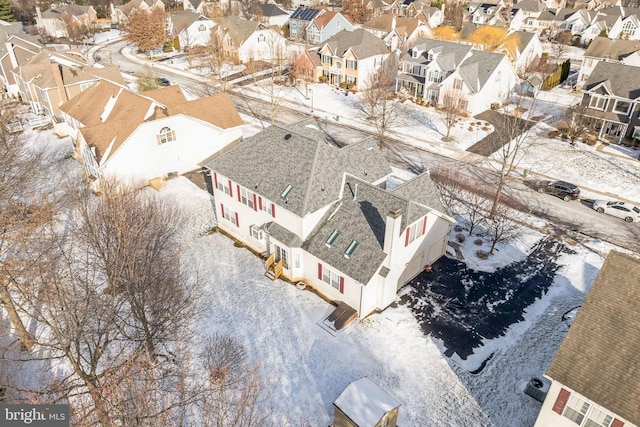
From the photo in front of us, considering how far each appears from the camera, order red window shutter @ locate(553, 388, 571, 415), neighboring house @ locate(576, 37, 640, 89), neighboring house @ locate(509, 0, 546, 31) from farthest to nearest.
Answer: neighboring house @ locate(509, 0, 546, 31)
neighboring house @ locate(576, 37, 640, 89)
red window shutter @ locate(553, 388, 571, 415)

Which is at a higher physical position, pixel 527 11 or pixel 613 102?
pixel 527 11

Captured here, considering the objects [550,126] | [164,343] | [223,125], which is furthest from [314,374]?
[550,126]

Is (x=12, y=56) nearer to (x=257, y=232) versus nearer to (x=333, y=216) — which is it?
(x=257, y=232)

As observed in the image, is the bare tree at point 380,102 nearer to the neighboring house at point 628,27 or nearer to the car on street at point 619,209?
the car on street at point 619,209

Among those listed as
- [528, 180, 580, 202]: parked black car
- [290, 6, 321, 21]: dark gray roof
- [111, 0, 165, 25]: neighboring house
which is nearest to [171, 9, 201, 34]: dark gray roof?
[111, 0, 165, 25]: neighboring house

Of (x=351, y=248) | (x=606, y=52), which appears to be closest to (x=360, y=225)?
(x=351, y=248)

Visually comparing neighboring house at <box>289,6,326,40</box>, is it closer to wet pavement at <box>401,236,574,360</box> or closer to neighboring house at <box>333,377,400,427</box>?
wet pavement at <box>401,236,574,360</box>
